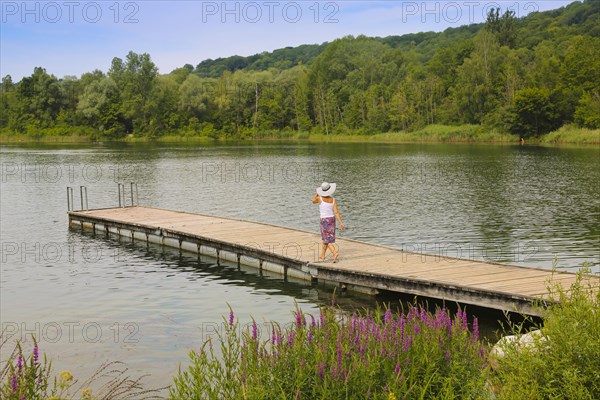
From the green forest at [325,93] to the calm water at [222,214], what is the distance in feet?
167

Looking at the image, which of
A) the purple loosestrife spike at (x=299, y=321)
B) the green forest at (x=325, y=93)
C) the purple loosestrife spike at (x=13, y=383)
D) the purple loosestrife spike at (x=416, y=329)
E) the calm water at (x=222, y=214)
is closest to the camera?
the purple loosestrife spike at (x=13, y=383)

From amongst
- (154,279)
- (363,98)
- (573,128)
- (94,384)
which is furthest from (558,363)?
(363,98)

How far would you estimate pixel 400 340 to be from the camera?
759 cm

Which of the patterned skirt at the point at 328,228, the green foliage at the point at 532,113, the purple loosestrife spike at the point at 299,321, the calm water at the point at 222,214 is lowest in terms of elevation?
the calm water at the point at 222,214

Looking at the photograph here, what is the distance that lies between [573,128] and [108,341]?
287 ft

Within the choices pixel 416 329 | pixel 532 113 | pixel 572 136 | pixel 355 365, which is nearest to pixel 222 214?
pixel 416 329

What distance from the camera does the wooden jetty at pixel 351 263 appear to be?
47.1 ft

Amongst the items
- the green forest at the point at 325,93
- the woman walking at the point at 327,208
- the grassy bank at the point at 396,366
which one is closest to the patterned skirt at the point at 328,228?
the woman walking at the point at 327,208

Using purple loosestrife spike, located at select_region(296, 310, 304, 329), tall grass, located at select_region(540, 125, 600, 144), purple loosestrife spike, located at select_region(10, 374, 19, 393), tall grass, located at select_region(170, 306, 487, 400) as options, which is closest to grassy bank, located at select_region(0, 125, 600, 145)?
tall grass, located at select_region(540, 125, 600, 144)

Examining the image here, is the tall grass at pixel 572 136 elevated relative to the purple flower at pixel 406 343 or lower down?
elevated

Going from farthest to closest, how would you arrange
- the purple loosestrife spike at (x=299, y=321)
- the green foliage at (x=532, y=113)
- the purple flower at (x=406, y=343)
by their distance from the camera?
the green foliage at (x=532, y=113) → the purple loosestrife spike at (x=299, y=321) → the purple flower at (x=406, y=343)

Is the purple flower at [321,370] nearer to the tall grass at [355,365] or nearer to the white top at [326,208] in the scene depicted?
the tall grass at [355,365]

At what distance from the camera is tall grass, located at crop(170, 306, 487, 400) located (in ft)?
22.0

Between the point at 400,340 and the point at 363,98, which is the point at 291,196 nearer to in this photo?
the point at 400,340
